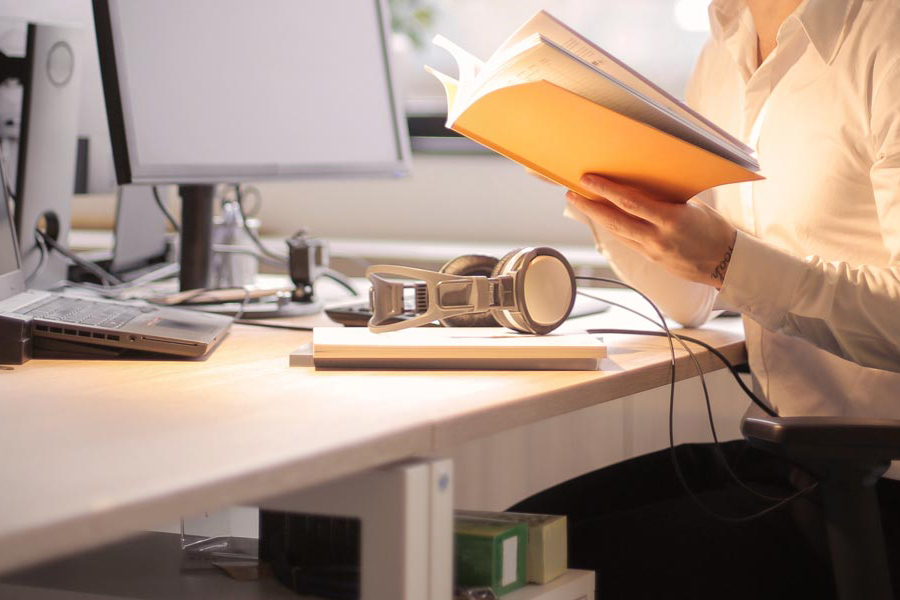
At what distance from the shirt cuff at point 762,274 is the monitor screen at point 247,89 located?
0.73 m

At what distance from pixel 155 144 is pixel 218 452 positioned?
33.0 inches

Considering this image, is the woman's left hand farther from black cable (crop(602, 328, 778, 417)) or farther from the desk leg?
the desk leg

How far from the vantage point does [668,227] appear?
101 cm

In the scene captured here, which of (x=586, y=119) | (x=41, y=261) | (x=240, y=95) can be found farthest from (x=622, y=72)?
(x=41, y=261)

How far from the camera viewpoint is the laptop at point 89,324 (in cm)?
97

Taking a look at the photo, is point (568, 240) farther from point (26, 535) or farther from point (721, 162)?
point (26, 535)

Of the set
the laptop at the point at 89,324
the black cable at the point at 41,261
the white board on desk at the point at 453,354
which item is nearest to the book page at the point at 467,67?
the white board on desk at the point at 453,354

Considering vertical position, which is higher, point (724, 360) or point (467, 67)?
point (467, 67)

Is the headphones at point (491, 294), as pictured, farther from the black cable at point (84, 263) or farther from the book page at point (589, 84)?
the black cable at point (84, 263)

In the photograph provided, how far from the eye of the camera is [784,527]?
41.4 inches

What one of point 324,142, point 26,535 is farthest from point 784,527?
point 324,142

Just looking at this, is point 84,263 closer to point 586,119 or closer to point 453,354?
point 453,354

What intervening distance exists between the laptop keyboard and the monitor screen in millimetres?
234

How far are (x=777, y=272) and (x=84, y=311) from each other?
71cm
